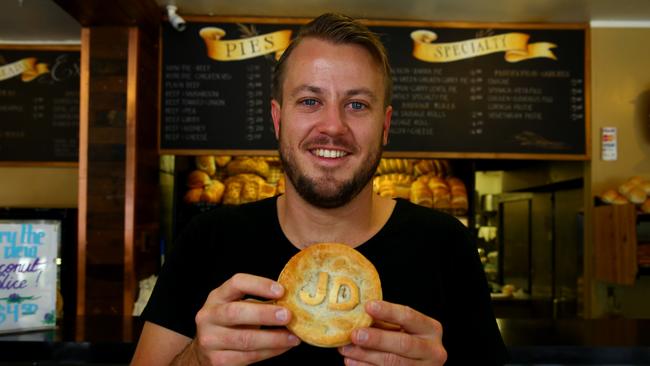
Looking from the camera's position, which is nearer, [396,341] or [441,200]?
[396,341]

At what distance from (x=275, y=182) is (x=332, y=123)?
3.11 m

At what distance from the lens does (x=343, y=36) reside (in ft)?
4.57

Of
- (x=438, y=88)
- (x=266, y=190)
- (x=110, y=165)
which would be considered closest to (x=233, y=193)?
(x=266, y=190)

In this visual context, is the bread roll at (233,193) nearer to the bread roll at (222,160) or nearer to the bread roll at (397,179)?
the bread roll at (222,160)

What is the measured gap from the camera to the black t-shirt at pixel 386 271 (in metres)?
1.42

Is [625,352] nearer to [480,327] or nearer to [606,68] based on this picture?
[480,327]

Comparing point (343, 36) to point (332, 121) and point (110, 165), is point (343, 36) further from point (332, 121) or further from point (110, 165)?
point (110, 165)

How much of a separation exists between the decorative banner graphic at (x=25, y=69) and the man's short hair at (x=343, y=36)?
11.6 feet

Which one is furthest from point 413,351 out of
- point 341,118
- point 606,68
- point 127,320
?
point 606,68

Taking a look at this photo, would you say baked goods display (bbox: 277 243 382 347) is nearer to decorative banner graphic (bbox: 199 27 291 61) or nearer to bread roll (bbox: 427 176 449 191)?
decorative banner graphic (bbox: 199 27 291 61)

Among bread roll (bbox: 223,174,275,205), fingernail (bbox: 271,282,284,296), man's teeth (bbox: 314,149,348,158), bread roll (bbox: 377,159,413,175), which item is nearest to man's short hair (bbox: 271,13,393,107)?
man's teeth (bbox: 314,149,348,158)

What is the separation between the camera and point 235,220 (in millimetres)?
1528

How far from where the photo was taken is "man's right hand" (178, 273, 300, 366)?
105 cm

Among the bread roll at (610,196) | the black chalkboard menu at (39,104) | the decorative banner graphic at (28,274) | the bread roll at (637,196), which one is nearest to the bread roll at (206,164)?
the black chalkboard menu at (39,104)
